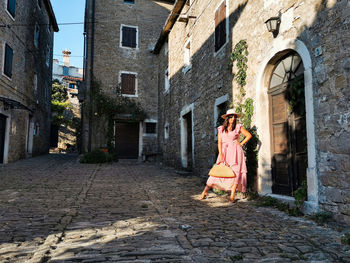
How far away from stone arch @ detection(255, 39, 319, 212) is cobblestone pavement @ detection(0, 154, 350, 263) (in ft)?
1.59

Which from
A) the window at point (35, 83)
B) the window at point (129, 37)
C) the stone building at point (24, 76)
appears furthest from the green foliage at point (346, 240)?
the window at point (35, 83)

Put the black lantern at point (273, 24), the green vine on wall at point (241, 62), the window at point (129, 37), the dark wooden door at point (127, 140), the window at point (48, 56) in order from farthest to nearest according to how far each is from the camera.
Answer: the window at point (48, 56)
the window at point (129, 37)
the dark wooden door at point (127, 140)
the green vine on wall at point (241, 62)
the black lantern at point (273, 24)

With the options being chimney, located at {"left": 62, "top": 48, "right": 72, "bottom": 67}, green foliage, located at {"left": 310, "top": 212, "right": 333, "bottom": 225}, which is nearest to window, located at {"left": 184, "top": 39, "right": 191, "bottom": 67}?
green foliage, located at {"left": 310, "top": 212, "right": 333, "bottom": 225}

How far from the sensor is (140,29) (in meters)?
15.6

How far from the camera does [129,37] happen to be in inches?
606

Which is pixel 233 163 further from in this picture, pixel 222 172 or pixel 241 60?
pixel 241 60

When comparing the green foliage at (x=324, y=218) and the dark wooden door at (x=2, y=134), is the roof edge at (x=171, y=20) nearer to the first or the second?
the dark wooden door at (x=2, y=134)

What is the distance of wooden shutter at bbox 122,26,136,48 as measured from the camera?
1526cm

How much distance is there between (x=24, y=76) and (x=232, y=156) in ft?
38.8

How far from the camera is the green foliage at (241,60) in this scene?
5570mm

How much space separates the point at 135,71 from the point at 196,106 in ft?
25.4

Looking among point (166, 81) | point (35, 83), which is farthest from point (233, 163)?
point (35, 83)

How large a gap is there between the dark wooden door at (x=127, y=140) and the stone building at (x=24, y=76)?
4619 mm

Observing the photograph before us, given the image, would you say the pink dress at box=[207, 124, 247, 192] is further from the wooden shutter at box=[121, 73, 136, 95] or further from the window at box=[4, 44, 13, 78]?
the wooden shutter at box=[121, 73, 136, 95]
